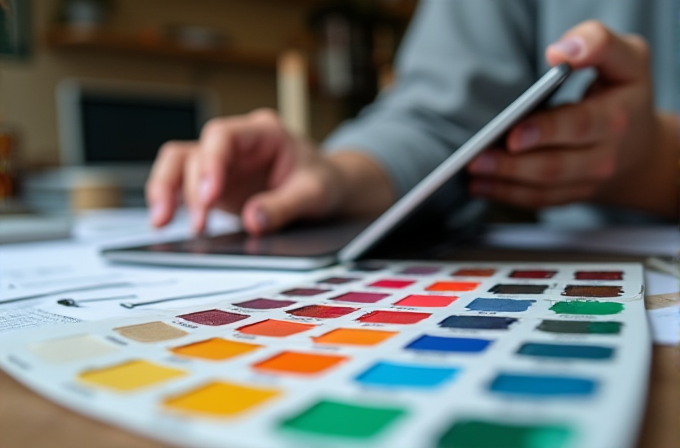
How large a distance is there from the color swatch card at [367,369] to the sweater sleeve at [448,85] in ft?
1.48

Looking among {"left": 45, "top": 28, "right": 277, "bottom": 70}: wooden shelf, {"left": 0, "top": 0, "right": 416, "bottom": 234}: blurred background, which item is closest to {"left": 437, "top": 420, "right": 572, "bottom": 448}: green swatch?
{"left": 0, "top": 0, "right": 416, "bottom": 234}: blurred background

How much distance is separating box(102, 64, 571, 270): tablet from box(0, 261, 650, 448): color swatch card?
3.1 inches

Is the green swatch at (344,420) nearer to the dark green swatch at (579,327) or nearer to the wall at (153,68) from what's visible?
the dark green swatch at (579,327)

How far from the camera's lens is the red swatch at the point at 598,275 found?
0.28 metres

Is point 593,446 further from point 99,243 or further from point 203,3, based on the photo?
point 203,3

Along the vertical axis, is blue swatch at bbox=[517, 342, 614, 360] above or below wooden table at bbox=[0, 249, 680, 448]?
above

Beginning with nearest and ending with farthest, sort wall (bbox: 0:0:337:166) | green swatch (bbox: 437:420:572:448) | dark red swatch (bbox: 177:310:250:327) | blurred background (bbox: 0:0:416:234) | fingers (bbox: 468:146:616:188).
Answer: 1. green swatch (bbox: 437:420:572:448)
2. dark red swatch (bbox: 177:310:250:327)
3. fingers (bbox: 468:146:616:188)
4. blurred background (bbox: 0:0:416:234)
5. wall (bbox: 0:0:337:166)

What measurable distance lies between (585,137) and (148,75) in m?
1.98

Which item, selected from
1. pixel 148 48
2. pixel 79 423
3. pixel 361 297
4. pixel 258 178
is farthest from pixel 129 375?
pixel 148 48

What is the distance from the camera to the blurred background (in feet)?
5.81

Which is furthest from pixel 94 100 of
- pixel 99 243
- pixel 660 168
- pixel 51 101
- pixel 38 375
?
pixel 38 375

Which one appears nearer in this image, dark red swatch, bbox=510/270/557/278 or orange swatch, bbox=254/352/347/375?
orange swatch, bbox=254/352/347/375

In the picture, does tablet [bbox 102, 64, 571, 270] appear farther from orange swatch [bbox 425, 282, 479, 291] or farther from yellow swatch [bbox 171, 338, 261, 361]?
yellow swatch [bbox 171, 338, 261, 361]

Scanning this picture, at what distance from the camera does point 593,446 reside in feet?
0.34
